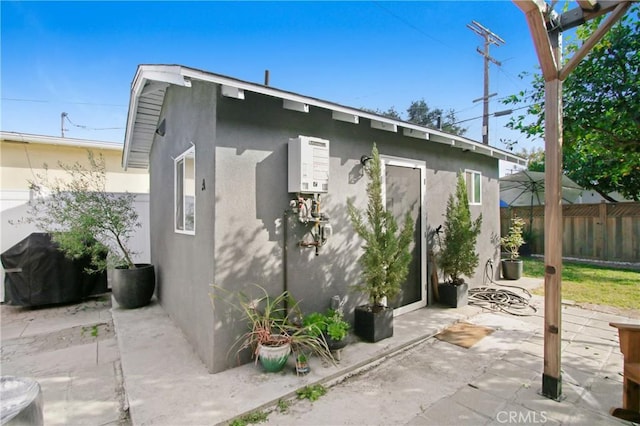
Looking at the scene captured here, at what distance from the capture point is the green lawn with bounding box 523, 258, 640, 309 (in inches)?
217

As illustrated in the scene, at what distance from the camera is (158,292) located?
607cm

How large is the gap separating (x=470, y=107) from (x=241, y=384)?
575 inches

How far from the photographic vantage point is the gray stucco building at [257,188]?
3.17 metres

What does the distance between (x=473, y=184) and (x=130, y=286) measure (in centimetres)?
714

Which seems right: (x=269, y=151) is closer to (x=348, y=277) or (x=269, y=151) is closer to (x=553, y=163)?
(x=348, y=277)

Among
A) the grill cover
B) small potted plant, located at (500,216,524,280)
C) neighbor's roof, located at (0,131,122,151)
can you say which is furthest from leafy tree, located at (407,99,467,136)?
the grill cover

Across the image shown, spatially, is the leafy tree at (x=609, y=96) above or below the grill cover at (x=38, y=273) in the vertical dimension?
above

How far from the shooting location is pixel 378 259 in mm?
3764

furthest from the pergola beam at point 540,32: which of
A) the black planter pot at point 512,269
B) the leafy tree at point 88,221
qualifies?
the leafy tree at point 88,221

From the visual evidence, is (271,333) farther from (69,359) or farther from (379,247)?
(69,359)

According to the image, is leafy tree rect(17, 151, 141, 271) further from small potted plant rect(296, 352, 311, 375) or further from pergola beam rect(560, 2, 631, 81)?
pergola beam rect(560, 2, 631, 81)

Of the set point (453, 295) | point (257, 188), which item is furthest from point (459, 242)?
point (257, 188)

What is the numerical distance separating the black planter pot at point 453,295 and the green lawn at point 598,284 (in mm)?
2129

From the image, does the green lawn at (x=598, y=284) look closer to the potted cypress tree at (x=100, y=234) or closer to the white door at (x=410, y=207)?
the white door at (x=410, y=207)
